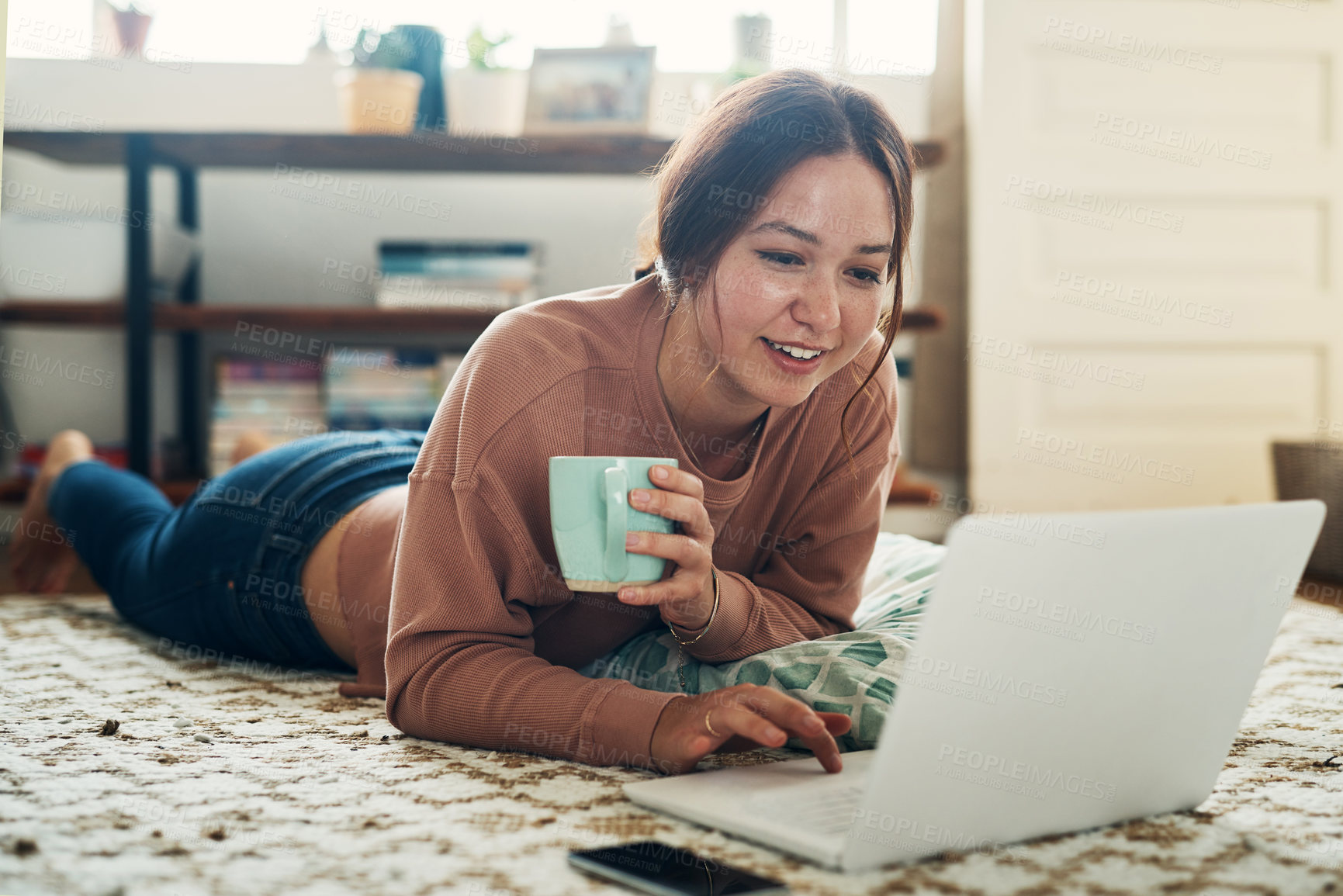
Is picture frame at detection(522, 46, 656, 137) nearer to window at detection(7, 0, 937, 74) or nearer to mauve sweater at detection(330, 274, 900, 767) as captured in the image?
window at detection(7, 0, 937, 74)

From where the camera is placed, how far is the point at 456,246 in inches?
99.8

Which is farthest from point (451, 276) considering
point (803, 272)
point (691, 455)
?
point (803, 272)

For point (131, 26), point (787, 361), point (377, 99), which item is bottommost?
point (787, 361)

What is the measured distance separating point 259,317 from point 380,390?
0.97ft

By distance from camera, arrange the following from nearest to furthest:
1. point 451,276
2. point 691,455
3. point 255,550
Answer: point 691,455, point 255,550, point 451,276

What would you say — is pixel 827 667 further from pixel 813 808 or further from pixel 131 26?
pixel 131 26

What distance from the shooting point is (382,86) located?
245 cm

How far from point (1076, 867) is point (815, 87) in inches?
25.9

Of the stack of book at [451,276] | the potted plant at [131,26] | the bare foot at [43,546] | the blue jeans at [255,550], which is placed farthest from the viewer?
the potted plant at [131,26]

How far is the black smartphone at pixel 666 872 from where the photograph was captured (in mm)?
628

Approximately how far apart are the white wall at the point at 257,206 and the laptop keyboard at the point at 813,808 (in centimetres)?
217

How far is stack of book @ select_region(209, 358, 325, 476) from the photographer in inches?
100

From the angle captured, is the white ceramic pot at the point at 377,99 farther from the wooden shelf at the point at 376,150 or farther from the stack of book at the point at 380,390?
the stack of book at the point at 380,390

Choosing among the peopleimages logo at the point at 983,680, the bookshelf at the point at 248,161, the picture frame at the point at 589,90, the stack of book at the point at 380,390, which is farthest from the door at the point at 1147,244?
the peopleimages logo at the point at 983,680
